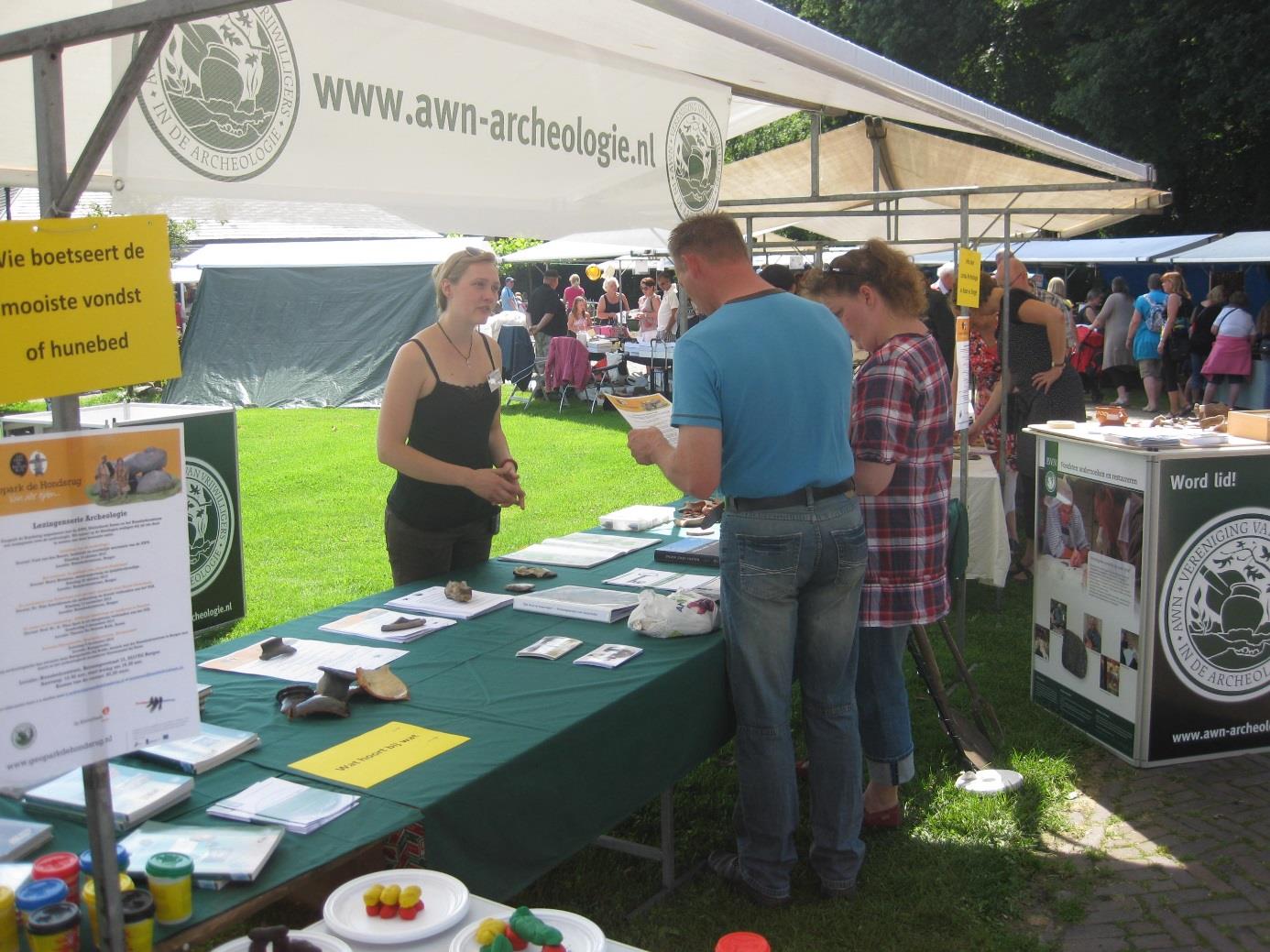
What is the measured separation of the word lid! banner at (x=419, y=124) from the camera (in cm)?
201

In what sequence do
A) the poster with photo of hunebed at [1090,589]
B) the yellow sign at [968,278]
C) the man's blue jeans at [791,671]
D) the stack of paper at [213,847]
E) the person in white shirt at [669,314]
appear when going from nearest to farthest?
1. the stack of paper at [213,847]
2. the man's blue jeans at [791,671]
3. the poster with photo of hunebed at [1090,589]
4. the yellow sign at [968,278]
5. the person in white shirt at [669,314]

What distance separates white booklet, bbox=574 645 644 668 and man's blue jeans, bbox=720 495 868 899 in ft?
0.82

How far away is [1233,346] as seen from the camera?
40.2ft

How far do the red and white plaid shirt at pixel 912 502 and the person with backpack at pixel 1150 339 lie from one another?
1193 cm

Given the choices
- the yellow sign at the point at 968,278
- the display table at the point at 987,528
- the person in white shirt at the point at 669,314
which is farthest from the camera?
the person in white shirt at the point at 669,314

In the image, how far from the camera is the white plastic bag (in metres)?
2.62

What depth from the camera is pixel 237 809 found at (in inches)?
66.0

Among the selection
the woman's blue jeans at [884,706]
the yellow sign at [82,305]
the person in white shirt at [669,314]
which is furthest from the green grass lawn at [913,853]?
the person in white shirt at [669,314]

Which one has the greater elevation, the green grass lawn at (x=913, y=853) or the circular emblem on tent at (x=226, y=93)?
the circular emblem on tent at (x=226, y=93)

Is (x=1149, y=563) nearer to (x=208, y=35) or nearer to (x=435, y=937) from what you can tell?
(x=435, y=937)

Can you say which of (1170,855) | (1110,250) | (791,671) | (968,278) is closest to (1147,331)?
(1110,250)

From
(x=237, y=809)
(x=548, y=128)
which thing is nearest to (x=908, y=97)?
(x=548, y=128)

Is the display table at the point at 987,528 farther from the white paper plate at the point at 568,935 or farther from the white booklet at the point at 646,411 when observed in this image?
the white paper plate at the point at 568,935

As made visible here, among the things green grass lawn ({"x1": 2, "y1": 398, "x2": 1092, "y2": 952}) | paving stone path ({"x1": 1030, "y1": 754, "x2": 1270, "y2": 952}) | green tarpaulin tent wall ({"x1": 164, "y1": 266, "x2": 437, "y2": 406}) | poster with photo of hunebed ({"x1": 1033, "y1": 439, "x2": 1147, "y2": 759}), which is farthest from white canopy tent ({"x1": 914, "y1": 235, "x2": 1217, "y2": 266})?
paving stone path ({"x1": 1030, "y1": 754, "x2": 1270, "y2": 952})
